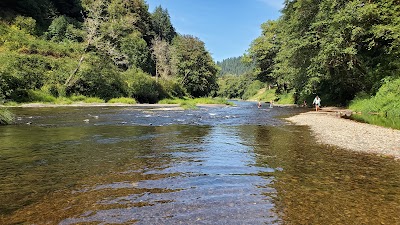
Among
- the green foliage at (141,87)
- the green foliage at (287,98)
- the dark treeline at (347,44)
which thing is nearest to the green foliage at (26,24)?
the green foliage at (141,87)

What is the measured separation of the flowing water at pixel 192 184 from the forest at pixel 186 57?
1773cm

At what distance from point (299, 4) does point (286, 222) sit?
36038mm

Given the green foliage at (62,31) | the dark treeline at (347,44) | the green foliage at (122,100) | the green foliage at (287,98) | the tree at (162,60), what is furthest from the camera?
the tree at (162,60)

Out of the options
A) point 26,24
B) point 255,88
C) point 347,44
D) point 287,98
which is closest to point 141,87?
point 26,24

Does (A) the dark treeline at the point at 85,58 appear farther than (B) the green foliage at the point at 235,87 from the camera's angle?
No

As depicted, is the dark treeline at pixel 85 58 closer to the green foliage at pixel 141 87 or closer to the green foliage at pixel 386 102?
the green foliage at pixel 141 87

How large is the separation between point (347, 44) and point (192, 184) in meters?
28.3

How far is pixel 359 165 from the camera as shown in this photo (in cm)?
894

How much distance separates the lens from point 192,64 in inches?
2911

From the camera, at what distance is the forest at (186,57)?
2861cm

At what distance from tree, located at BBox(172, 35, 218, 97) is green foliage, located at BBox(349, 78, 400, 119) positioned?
4783 cm

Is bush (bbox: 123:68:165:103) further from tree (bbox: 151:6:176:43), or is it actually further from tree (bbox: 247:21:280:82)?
tree (bbox: 151:6:176:43)

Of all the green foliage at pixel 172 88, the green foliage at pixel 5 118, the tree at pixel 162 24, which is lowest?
the green foliage at pixel 5 118

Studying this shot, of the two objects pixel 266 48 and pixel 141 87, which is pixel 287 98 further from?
pixel 141 87
